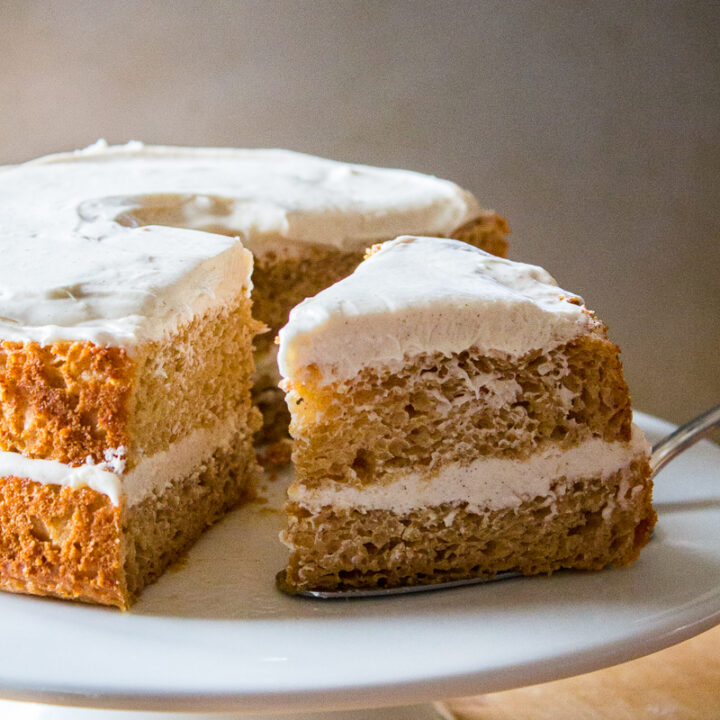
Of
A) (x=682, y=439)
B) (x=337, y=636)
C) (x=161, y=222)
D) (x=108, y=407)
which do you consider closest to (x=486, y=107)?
(x=161, y=222)

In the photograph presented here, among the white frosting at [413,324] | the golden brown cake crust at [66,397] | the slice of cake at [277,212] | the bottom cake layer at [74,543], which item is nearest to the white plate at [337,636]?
the bottom cake layer at [74,543]

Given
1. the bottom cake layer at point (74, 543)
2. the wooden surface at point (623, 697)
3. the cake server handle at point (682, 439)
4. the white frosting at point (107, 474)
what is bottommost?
the wooden surface at point (623, 697)

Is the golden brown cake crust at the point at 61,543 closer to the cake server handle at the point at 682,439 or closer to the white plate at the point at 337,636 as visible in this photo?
the white plate at the point at 337,636

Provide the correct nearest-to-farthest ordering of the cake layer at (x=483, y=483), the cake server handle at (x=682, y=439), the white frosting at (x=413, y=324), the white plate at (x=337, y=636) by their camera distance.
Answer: the white plate at (x=337, y=636), the white frosting at (x=413, y=324), the cake layer at (x=483, y=483), the cake server handle at (x=682, y=439)

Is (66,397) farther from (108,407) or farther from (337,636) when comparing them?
(337,636)

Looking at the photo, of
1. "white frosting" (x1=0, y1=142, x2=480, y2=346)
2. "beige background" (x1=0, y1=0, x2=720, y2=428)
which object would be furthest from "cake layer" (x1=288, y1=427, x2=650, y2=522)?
"beige background" (x1=0, y1=0, x2=720, y2=428)

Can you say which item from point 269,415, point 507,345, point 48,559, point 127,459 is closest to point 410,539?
point 507,345
